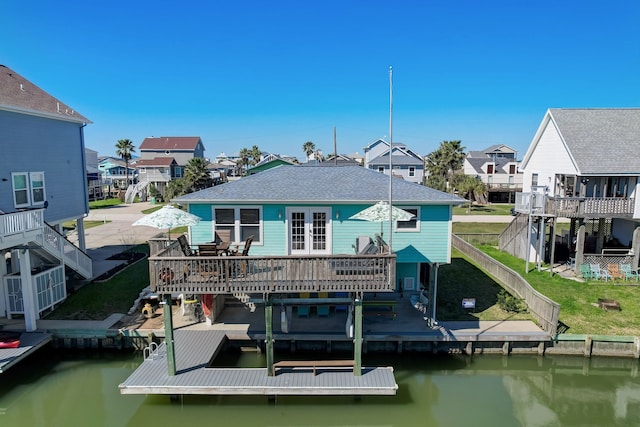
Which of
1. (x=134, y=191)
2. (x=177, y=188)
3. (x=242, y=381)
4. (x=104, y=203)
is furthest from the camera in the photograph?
(x=134, y=191)

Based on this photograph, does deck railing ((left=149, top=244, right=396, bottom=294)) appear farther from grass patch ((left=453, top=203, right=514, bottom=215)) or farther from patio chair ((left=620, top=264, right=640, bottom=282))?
grass patch ((left=453, top=203, right=514, bottom=215))

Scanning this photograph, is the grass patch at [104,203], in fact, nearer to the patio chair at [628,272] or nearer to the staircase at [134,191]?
the staircase at [134,191]

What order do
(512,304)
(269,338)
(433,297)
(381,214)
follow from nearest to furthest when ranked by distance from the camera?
(269,338) < (381,214) < (433,297) < (512,304)

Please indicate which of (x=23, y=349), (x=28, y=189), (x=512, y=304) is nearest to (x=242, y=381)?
(x=23, y=349)

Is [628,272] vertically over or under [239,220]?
under

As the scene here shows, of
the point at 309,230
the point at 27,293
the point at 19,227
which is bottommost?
the point at 27,293

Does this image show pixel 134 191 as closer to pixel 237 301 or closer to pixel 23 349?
pixel 237 301

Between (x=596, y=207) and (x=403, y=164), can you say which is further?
(x=403, y=164)
